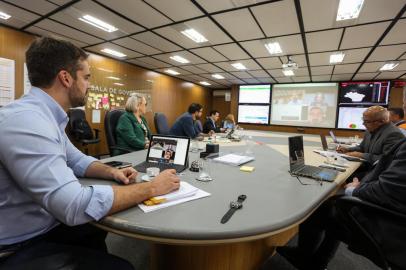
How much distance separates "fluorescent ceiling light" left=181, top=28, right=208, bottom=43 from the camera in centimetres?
336

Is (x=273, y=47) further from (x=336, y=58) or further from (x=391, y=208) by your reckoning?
(x=391, y=208)

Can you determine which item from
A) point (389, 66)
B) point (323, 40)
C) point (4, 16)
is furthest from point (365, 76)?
point (4, 16)

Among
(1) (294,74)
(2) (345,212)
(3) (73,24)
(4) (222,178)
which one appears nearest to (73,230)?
(4) (222,178)

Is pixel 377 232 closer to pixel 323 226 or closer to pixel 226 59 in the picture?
pixel 323 226

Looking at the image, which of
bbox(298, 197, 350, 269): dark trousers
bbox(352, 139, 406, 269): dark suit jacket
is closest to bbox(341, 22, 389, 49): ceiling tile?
bbox(352, 139, 406, 269): dark suit jacket

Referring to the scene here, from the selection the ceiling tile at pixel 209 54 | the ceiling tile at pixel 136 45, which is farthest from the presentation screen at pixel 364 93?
the ceiling tile at pixel 136 45

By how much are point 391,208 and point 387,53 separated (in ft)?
14.1

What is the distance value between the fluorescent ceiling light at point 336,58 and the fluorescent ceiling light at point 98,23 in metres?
4.11

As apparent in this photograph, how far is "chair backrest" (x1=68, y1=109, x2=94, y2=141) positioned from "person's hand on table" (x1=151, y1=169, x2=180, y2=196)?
4033 millimetres

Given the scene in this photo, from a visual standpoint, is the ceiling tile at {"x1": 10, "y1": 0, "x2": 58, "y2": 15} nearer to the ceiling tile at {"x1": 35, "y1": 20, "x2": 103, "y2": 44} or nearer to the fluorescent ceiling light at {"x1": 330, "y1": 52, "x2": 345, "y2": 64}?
the ceiling tile at {"x1": 35, "y1": 20, "x2": 103, "y2": 44}

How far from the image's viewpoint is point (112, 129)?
2525 mm

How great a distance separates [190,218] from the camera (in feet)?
2.47

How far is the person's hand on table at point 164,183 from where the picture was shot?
2.89 ft

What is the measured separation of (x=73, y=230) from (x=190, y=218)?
66 cm
